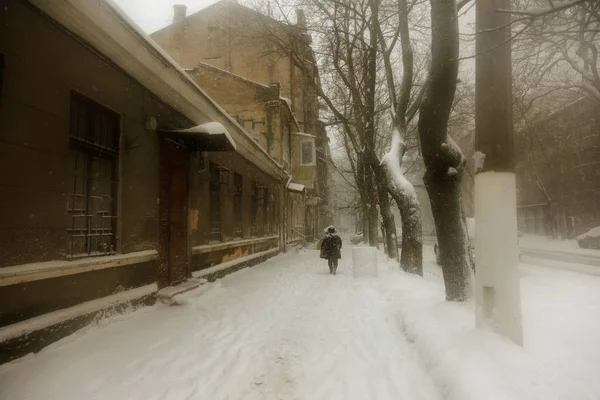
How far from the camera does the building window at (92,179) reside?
518 centimetres

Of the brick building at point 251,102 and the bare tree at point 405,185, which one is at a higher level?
the brick building at point 251,102

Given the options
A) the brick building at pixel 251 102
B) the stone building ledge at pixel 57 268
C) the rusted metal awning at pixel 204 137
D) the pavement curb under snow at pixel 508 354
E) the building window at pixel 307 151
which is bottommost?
the pavement curb under snow at pixel 508 354

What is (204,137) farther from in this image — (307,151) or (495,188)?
(307,151)

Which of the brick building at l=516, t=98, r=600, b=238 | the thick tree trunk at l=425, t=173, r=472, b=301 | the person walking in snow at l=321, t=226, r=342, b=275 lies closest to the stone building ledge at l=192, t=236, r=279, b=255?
the person walking in snow at l=321, t=226, r=342, b=275

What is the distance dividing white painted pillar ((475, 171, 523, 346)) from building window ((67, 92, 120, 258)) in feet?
16.1

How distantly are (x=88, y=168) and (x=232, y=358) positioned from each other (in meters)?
3.40

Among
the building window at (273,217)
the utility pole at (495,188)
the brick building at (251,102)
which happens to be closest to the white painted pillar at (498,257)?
the utility pole at (495,188)

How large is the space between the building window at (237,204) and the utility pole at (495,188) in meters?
9.54

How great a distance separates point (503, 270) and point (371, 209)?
48.5 ft

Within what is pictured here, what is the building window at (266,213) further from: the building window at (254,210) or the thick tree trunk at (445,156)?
the thick tree trunk at (445,156)

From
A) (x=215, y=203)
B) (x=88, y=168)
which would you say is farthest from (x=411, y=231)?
(x=88, y=168)

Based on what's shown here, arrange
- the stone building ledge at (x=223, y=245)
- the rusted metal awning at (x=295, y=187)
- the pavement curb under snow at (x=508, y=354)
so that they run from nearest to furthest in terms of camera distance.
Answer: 1. the pavement curb under snow at (x=508, y=354)
2. the stone building ledge at (x=223, y=245)
3. the rusted metal awning at (x=295, y=187)

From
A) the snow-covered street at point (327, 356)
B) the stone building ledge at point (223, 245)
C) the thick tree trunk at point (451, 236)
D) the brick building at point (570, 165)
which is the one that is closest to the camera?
the snow-covered street at point (327, 356)

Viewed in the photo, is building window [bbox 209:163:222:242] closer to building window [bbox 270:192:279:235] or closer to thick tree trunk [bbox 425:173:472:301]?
thick tree trunk [bbox 425:173:472:301]
